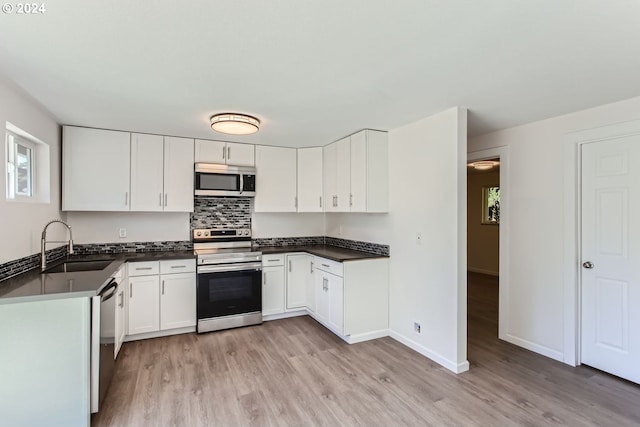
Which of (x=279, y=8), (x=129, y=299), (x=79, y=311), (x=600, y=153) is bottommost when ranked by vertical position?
(x=129, y=299)

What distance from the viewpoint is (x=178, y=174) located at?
12.4ft

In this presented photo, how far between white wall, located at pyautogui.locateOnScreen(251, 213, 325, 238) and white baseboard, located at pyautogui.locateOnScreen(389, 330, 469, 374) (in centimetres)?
195

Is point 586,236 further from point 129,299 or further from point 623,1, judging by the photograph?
point 129,299

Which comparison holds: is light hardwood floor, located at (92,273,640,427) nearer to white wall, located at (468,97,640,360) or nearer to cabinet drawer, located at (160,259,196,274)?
white wall, located at (468,97,640,360)

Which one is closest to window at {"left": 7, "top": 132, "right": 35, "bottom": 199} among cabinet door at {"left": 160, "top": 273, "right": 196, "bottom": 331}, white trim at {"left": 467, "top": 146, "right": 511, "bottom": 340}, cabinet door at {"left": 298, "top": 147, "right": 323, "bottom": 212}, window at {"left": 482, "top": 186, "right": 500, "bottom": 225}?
cabinet door at {"left": 160, "top": 273, "right": 196, "bottom": 331}

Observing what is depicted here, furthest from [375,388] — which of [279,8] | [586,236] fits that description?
[279,8]

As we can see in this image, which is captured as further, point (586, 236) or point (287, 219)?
point (287, 219)

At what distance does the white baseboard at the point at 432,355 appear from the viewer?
273 centimetres

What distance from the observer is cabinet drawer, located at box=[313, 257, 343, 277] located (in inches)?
136

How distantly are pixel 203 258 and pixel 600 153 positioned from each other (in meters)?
3.92

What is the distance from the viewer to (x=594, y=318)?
2.78 m

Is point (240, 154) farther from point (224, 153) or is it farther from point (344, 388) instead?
point (344, 388)

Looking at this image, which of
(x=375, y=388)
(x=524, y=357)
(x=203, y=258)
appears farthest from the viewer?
(x=203, y=258)

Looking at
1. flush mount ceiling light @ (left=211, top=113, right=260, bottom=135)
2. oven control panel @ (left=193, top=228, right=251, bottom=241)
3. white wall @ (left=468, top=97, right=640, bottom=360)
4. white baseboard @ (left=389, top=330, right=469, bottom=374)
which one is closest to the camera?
white baseboard @ (left=389, top=330, right=469, bottom=374)
